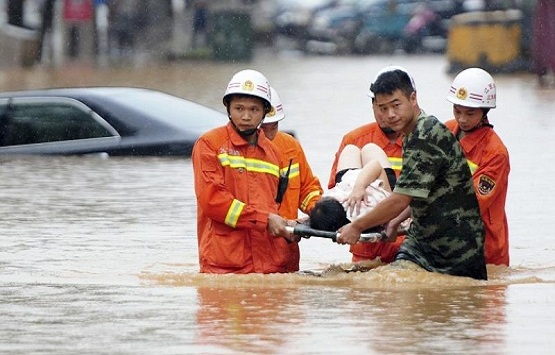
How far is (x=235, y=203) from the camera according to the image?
34.1 ft

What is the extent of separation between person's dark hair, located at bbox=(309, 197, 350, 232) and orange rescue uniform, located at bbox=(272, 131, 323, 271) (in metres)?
0.40

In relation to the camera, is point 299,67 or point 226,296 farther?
point 299,67

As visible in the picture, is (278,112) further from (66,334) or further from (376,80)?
(66,334)

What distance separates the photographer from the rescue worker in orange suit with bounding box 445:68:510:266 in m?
11.0

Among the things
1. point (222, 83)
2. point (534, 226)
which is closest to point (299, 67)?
point (222, 83)

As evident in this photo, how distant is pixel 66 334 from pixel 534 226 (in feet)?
21.5

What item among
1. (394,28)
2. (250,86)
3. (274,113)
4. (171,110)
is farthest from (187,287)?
(394,28)

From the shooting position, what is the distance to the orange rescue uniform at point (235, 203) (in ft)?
34.1

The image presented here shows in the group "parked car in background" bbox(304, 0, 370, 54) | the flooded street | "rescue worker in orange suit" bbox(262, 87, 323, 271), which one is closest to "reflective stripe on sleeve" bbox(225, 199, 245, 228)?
the flooded street

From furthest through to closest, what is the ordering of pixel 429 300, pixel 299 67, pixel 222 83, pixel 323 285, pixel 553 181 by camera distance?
pixel 299 67, pixel 222 83, pixel 553 181, pixel 323 285, pixel 429 300

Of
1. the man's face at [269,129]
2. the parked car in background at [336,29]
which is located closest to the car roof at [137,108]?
the man's face at [269,129]

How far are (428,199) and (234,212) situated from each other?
3.57 feet

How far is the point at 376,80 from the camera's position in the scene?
10.2 meters

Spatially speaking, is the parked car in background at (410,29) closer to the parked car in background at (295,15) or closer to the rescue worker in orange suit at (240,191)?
the parked car in background at (295,15)
